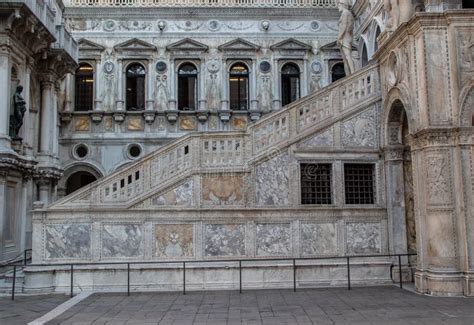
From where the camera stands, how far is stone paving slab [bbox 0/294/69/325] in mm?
10969

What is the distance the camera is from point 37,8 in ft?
63.1

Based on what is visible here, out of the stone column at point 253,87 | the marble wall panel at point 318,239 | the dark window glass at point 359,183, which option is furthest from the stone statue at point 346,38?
the marble wall panel at point 318,239

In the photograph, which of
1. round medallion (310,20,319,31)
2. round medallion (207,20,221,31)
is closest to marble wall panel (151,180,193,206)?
round medallion (207,20,221,31)

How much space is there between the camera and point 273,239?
49.5 feet

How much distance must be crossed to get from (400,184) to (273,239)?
13.5 feet

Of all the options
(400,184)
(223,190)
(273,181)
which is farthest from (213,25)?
(400,184)

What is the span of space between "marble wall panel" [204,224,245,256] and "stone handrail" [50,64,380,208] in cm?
166

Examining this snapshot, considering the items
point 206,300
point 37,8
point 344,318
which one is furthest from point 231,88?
point 344,318

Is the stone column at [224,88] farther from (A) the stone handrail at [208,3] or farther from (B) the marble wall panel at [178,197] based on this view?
(B) the marble wall panel at [178,197]

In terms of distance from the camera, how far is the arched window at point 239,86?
27.3m

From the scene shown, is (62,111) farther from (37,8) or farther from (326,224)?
(326,224)

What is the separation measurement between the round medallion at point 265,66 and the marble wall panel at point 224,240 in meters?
13.8

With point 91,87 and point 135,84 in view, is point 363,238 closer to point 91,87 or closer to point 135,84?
point 135,84

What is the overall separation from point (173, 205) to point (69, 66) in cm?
1182
